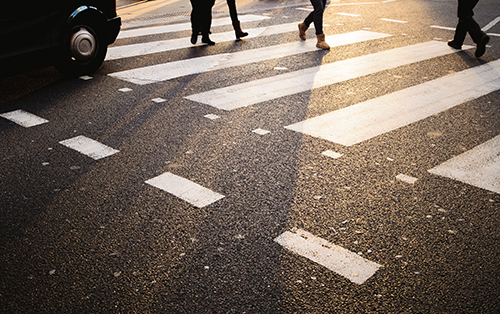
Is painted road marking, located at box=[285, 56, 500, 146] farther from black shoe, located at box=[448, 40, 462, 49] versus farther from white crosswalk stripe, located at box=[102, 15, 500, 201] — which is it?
black shoe, located at box=[448, 40, 462, 49]

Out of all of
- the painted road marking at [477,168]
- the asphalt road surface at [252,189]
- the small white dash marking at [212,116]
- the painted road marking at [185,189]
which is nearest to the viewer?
the asphalt road surface at [252,189]

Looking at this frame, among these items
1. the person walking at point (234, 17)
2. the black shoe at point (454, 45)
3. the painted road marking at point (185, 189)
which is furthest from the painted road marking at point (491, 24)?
the painted road marking at point (185, 189)

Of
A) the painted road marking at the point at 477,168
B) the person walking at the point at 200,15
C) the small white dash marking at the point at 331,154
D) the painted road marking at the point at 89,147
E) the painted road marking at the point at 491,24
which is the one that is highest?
the person walking at the point at 200,15

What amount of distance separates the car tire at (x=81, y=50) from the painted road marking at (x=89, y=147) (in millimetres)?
2177

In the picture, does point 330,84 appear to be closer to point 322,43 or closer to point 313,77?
point 313,77

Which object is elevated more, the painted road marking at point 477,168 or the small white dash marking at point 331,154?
the small white dash marking at point 331,154

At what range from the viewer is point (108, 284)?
9.12 feet

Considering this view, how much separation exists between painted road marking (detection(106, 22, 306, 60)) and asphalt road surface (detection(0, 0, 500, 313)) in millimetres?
811

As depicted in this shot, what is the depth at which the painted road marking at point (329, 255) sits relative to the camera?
2.89 meters

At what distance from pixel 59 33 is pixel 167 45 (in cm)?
255

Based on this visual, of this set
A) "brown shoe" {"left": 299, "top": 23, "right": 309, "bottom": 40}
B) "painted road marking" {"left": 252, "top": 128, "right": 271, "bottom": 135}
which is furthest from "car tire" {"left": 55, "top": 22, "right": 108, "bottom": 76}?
"brown shoe" {"left": 299, "top": 23, "right": 309, "bottom": 40}

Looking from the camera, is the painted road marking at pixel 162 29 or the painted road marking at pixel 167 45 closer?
the painted road marking at pixel 167 45

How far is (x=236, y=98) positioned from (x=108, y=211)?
2.79 meters

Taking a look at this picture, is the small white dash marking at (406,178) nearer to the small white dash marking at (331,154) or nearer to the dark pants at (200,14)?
the small white dash marking at (331,154)
